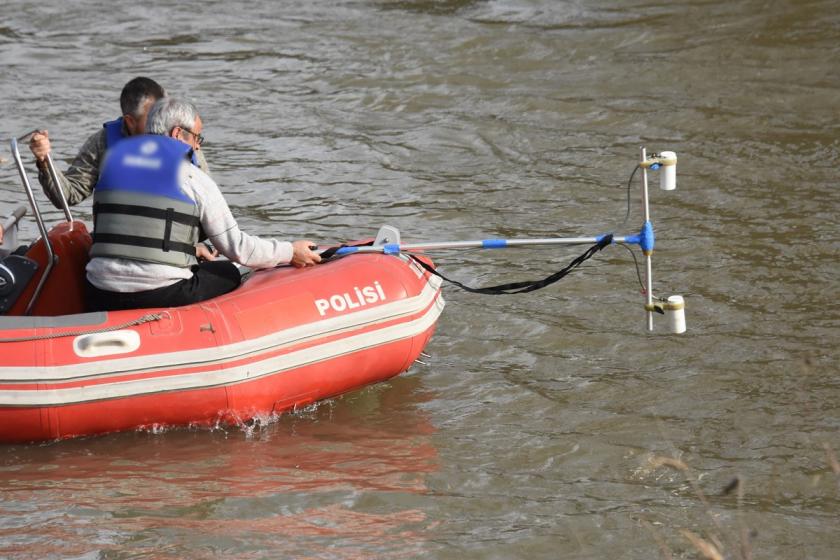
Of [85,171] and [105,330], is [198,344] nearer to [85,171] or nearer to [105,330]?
[105,330]

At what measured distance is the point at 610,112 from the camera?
30.2ft

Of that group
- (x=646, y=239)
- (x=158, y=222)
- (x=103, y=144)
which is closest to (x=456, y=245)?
(x=646, y=239)

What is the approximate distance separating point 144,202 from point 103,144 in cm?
92


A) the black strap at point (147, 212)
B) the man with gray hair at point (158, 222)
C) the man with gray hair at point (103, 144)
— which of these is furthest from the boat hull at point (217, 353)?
the man with gray hair at point (103, 144)

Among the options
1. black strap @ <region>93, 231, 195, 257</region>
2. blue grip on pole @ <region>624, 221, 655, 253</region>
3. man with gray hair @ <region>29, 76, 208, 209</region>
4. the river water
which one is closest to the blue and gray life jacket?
black strap @ <region>93, 231, 195, 257</region>

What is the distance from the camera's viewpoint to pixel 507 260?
6.76 m

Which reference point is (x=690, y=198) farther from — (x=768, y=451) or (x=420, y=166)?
(x=768, y=451)

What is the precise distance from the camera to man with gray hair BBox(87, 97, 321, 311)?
4461 millimetres

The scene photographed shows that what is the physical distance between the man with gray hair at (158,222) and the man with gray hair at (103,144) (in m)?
0.35

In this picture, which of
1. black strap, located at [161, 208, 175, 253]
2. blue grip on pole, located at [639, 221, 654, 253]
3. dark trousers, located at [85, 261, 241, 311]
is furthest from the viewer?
blue grip on pole, located at [639, 221, 654, 253]

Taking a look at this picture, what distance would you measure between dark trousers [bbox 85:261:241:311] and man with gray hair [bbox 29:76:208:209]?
0.45 metres

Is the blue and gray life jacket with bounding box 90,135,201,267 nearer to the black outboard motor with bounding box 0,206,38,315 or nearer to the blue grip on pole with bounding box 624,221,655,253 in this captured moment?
the black outboard motor with bounding box 0,206,38,315

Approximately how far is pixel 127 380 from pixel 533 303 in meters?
2.34

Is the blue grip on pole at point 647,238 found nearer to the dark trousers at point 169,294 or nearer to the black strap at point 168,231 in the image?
the dark trousers at point 169,294
